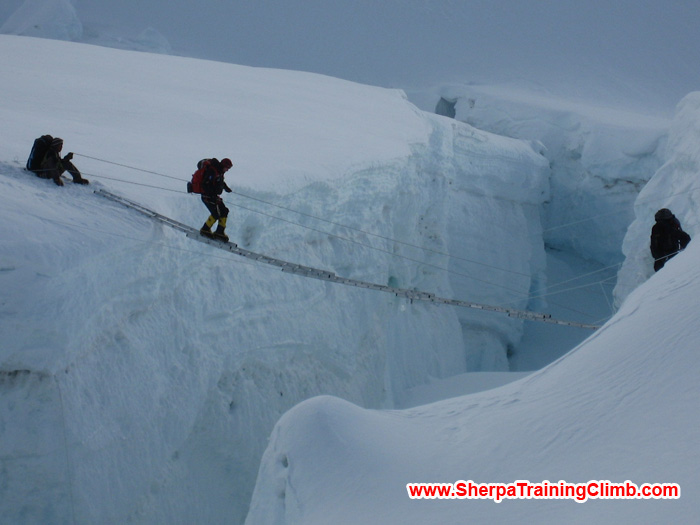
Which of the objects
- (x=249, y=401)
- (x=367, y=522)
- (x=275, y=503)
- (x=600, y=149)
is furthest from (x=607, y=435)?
(x=600, y=149)

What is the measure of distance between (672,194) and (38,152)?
→ 7260mm

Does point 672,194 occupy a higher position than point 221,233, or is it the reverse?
point 672,194

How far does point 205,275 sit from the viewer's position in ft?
19.1

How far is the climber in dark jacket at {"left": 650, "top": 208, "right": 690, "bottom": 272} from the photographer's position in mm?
6480

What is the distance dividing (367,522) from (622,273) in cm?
730

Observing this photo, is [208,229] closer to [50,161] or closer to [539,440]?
[50,161]

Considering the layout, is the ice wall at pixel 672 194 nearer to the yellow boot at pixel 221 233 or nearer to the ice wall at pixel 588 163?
the ice wall at pixel 588 163

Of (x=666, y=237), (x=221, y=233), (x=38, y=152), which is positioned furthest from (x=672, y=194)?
(x=38, y=152)

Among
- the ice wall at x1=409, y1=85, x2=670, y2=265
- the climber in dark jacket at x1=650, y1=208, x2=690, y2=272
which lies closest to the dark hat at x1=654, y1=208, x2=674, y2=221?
the climber in dark jacket at x1=650, y1=208, x2=690, y2=272

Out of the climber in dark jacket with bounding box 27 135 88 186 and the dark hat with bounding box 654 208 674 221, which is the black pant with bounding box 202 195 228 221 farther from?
the dark hat with bounding box 654 208 674 221

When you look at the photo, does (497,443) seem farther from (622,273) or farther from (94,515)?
(622,273)

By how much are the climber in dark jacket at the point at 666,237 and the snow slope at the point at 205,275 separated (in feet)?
10.1

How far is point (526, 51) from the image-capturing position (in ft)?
78.5

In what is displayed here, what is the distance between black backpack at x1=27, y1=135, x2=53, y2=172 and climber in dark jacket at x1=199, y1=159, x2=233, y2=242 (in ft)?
3.98
